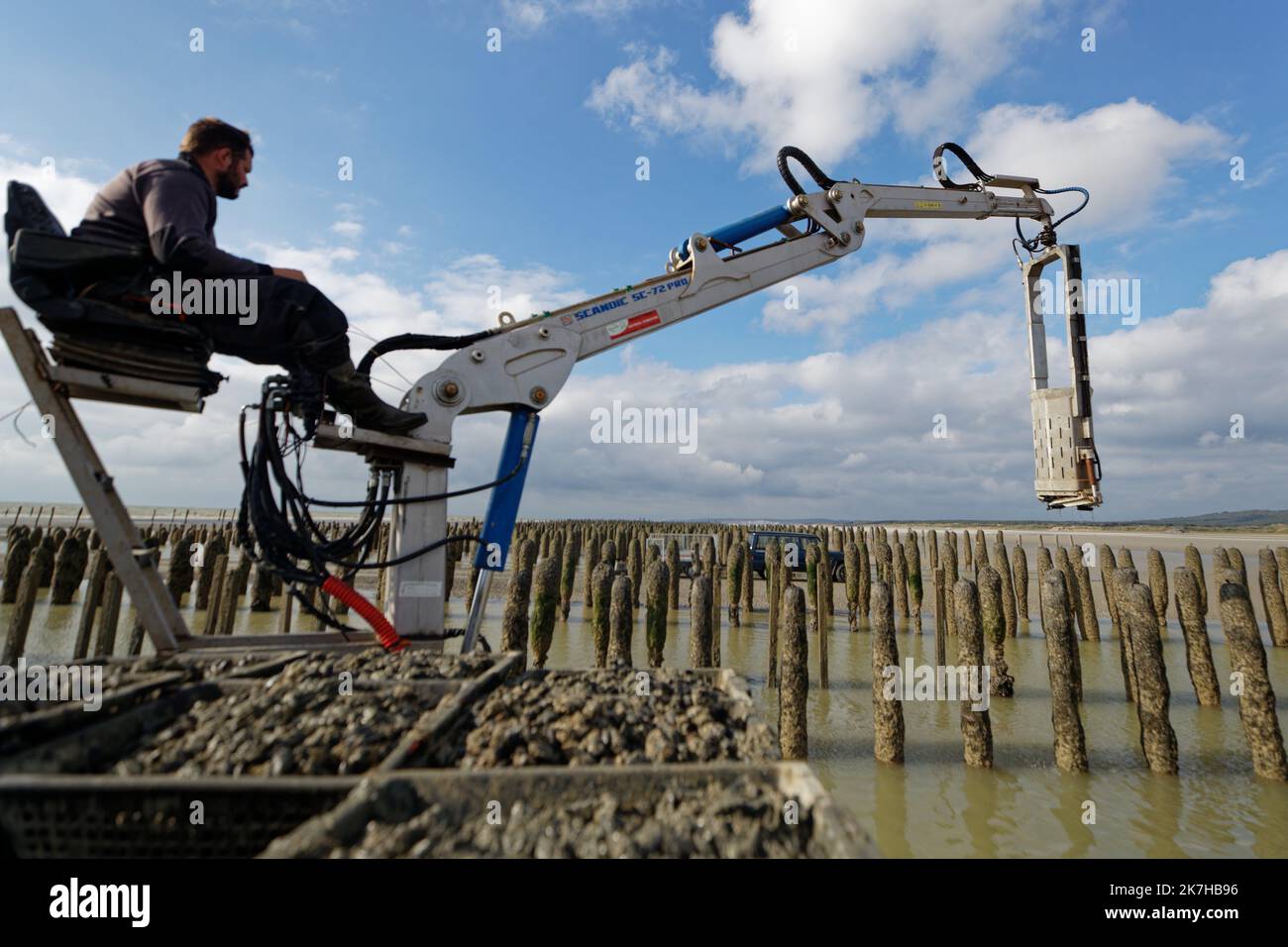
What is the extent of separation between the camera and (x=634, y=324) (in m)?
6.99

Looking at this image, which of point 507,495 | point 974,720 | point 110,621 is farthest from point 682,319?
point 110,621

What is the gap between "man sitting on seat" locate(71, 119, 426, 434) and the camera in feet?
13.3

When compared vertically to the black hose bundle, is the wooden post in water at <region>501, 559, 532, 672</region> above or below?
below

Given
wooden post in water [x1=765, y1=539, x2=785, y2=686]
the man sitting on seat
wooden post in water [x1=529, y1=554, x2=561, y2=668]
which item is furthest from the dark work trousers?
wooden post in water [x1=765, y1=539, x2=785, y2=686]

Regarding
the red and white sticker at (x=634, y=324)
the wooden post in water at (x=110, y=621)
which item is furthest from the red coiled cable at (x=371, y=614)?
the wooden post in water at (x=110, y=621)

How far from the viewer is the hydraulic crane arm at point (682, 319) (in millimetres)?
5500

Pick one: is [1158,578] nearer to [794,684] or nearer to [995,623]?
[995,623]

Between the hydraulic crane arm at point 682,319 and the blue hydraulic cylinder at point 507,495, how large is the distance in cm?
1

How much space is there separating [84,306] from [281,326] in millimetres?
1039

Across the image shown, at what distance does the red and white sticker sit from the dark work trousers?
9.24 ft

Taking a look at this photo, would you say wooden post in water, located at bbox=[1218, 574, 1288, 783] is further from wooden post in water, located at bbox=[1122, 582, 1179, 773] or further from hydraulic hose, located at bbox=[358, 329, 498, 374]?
hydraulic hose, located at bbox=[358, 329, 498, 374]

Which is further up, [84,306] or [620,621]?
[84,306]
